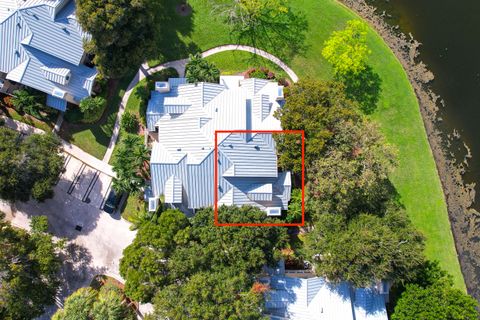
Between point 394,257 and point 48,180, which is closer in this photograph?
point 394,257

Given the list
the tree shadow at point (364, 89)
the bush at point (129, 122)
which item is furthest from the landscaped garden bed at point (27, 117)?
the tree shadow at point (364, 89)

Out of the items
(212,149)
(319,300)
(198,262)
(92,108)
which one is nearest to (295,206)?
(319,300)

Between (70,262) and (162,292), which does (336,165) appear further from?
(70,262)

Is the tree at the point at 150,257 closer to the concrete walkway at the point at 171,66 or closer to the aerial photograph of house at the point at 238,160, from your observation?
the aerial photograph of house at the point at 238,160

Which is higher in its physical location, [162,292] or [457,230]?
[457,230]

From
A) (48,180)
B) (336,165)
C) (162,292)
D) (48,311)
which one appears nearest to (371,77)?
(336,165)

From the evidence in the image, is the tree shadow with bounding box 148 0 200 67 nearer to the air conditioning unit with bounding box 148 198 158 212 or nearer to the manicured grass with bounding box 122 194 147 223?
the manicured grass with bounding box 122 194 147 223
